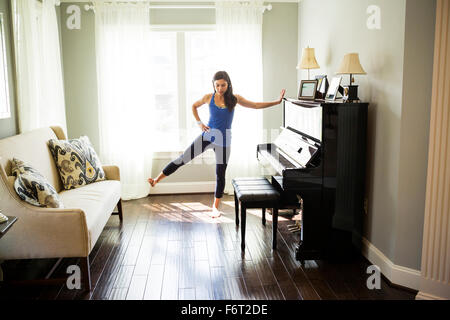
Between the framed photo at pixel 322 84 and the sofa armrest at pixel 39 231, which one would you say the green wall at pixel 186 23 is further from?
the sofa armrest at pixel 39 231

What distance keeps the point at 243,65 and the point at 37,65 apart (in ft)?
7.56

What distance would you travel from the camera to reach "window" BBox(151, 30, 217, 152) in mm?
5066

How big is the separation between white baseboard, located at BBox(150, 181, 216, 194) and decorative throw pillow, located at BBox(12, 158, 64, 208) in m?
→ 2.48

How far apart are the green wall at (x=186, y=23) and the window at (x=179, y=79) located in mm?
195

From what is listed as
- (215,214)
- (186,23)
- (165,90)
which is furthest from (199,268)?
(186,23)

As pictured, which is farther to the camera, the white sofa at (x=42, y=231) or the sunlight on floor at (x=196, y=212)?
the sunlight on floor at (x=196, y=212)

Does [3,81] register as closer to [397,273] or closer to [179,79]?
[179,79]

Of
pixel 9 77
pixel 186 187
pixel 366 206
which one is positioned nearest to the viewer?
pixel 366 206

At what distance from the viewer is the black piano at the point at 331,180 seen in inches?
117

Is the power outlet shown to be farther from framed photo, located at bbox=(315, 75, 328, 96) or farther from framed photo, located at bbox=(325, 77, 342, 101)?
framed photo, located at bbox=(315, 75, 328, 96)

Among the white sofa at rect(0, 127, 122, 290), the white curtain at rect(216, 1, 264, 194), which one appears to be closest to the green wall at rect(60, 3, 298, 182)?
the white curtain at rect(216, 1, 264, 194)

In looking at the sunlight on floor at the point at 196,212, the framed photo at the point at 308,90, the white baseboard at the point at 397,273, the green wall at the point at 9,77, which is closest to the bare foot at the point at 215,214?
the sunlight on floor at the point at 196,212

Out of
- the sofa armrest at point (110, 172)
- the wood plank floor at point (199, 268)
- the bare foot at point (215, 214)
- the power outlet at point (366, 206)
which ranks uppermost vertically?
the sofa armrest at point (110, 172)

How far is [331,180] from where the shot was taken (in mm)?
3010
